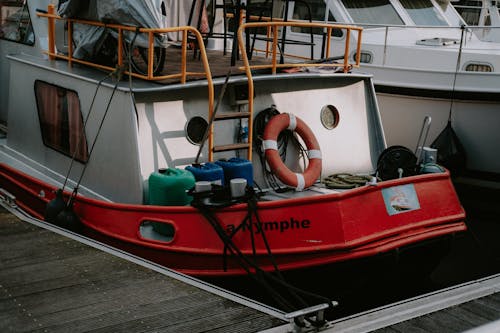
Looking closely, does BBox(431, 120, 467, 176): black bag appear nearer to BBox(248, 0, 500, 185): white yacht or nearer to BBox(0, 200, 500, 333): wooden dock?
BBox(248, 0, 500, 185): white yacht

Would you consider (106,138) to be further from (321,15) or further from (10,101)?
(321,15)

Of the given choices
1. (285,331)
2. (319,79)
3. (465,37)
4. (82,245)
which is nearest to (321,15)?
(465,37)

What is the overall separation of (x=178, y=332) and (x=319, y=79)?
11.9 feet

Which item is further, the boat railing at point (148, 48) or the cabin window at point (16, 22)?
the cabin window at point (16, 22)

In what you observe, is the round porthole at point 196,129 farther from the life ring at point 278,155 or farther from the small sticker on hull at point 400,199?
the small sticker on hull at point 400,199

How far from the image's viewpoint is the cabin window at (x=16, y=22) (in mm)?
8432

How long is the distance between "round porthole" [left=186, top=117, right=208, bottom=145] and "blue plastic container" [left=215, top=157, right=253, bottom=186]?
440 millimetres

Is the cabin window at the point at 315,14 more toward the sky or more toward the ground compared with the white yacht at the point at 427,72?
more toward the sky

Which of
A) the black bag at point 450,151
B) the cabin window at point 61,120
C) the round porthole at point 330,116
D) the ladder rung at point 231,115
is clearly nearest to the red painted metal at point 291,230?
the ladder rung at point 231,115

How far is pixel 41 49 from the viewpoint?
8117 millimetres

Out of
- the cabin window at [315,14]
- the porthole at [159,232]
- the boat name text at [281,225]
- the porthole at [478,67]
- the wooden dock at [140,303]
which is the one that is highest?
the cabin window at [315,14]

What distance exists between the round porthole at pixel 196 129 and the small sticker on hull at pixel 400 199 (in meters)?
1.84

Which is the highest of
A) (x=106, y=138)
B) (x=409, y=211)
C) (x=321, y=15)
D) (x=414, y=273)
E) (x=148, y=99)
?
(x=321, y=15)

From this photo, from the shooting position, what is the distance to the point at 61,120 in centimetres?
728
